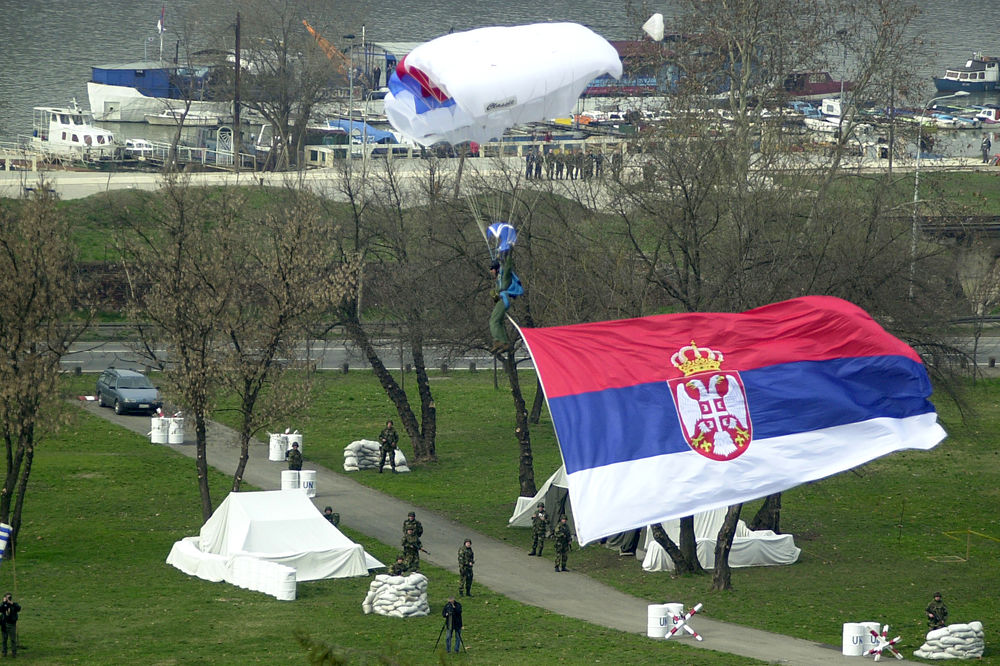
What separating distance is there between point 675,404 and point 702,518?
1624cm

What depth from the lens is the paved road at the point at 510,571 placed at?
25.2 meters

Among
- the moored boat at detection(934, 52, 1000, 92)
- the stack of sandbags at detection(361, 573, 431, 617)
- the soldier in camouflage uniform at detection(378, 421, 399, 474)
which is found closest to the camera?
the stack of sandbags at detection(361, 573, 431, 617)

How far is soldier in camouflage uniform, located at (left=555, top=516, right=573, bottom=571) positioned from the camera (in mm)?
30625

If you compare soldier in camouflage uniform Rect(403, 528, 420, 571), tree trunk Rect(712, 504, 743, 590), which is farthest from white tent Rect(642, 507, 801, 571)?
soldier in camouflage uniform Rect(403, 528, 420, 571)

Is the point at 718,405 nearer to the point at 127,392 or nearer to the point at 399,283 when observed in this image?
the point at 399,283

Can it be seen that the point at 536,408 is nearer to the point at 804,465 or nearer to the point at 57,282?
the point at 57,282

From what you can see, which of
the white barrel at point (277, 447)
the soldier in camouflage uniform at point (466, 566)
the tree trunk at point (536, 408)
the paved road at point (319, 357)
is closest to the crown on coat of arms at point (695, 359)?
the soldier in camouflage uniform at point (466, 566)

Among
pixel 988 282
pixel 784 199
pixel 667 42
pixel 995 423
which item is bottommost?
pixel 995 423

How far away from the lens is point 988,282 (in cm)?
4856

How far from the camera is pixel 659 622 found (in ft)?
84.4

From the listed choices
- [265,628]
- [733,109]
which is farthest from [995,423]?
[265,628]

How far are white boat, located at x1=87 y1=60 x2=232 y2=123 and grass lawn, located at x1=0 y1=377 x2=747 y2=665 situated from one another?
64831 millimetres

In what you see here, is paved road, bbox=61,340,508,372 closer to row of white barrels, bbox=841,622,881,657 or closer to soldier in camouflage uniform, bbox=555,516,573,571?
soldier in camouflage uniform, bbox=555,516,573,571

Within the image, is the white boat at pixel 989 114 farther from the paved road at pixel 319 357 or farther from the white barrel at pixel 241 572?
the white barrel at pixel 241 572
